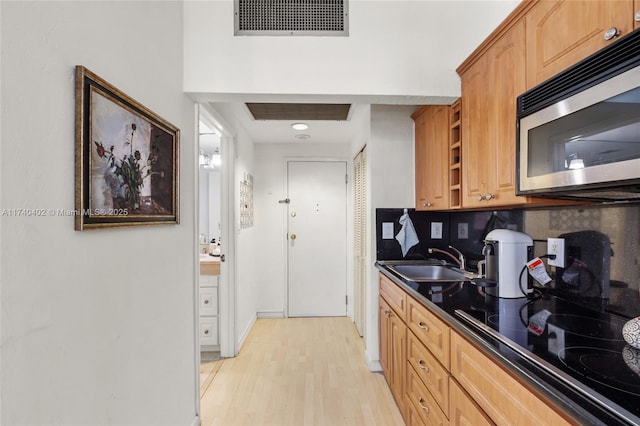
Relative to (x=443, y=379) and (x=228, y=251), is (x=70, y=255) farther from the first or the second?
(x=228, y=251)

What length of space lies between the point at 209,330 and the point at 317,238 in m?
1.66

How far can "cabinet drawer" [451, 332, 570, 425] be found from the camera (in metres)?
0.81

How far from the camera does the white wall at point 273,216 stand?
412cm

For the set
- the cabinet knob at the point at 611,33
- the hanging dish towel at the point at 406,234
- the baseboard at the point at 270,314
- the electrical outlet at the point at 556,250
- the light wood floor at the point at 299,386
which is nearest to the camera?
the cabinet knob at the point at 611,33

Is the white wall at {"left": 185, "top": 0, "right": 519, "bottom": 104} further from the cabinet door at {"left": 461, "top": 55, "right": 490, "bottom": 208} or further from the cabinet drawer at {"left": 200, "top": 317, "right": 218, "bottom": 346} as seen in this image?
the cabinet drawer at {"left": 200, "top": 317, "right": 218, "bottom": 346}

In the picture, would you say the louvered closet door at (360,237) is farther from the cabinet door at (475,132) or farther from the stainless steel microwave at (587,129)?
the stainless steel microwave at (587,129)

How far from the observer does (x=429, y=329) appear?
1.53m

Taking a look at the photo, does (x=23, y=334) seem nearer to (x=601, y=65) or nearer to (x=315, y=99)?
(x=315, y=99)

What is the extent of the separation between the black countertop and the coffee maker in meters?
0.06

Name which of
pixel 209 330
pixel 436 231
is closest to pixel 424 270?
pixel 436 231

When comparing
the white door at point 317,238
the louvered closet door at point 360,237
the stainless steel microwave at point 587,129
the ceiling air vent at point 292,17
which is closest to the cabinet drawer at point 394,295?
the louvered closet door at point 360,237

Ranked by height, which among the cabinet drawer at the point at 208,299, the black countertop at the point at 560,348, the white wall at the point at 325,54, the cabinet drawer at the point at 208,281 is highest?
the white wall at the point at 325,54

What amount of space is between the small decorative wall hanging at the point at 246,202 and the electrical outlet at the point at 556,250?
8.21 feet

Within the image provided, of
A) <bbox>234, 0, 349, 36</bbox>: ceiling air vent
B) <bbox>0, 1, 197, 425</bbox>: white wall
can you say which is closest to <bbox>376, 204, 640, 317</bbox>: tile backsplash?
<bbox>234, 0, 349, 36</bbox>: ceiling air vent
